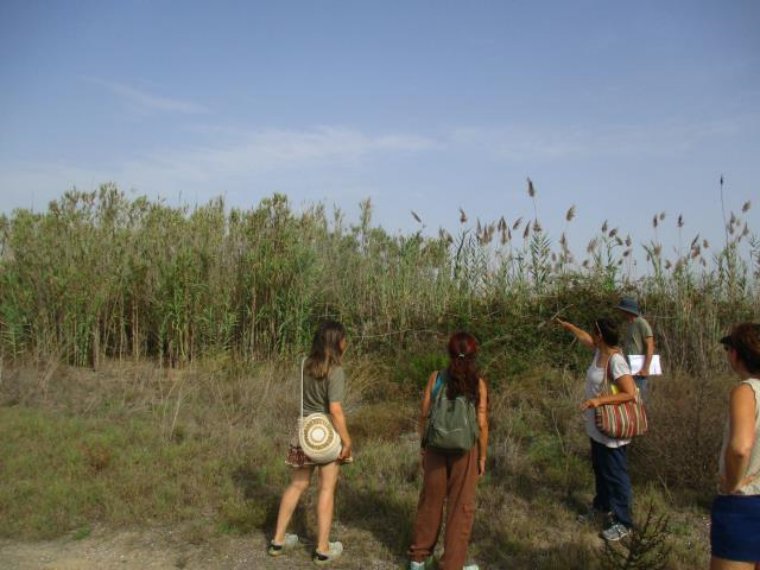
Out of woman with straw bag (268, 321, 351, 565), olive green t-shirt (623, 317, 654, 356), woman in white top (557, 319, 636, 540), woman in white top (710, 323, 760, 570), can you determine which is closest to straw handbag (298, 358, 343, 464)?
woman with straw bag (268, 321, 351, 565)

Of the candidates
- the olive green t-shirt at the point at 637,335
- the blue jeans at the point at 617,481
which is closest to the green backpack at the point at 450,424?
the blue jeans at the point at 617,481

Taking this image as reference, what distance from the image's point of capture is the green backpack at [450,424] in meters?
4.33

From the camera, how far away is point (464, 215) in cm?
1184

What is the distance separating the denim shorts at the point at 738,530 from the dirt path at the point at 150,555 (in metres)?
2.48

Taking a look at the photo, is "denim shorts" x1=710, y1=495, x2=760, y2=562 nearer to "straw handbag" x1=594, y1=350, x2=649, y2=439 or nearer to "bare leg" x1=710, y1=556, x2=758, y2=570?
"bare leg" x1=710, y1=556, x2=758, y2=570

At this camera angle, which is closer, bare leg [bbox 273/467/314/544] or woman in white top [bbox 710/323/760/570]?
woman in white top [bbox 710/323/760/570]

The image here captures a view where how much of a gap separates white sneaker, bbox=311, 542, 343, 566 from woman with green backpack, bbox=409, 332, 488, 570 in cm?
62

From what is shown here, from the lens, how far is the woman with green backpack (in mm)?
4367

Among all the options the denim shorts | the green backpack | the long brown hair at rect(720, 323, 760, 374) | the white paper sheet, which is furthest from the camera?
the white paper sheet

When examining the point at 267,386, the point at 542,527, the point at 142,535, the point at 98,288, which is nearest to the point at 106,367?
the point at 98,288

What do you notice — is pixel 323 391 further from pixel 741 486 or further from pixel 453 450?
pixel 741 486

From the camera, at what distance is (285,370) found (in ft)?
33.9

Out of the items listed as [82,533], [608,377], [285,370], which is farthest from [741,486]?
[285,370]

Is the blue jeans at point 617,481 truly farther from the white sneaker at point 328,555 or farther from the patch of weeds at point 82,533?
the patch of weeds at point 82,533
